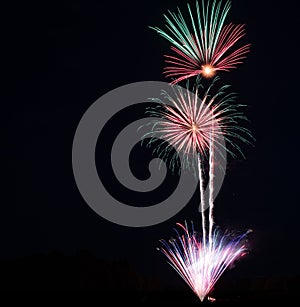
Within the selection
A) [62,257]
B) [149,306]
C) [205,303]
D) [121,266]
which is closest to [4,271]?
[62,257]

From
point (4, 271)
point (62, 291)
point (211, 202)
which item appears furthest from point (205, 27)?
point (62, 291)

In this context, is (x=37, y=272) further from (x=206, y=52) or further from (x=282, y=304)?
(x=206, y=52)

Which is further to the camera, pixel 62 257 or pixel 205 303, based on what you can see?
pixel 62 257

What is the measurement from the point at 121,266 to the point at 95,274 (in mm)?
4783

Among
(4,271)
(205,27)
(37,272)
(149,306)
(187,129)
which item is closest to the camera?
(205,27)

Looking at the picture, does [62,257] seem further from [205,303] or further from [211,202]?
[211,202]

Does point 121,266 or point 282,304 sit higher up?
point 121,266

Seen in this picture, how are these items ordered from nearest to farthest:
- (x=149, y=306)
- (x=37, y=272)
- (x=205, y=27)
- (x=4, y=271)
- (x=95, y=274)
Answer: (x=205, y=27) < (x=149, y=306) < (x=4, y=271) < (x=37, y=272) < (x=95, y=274)

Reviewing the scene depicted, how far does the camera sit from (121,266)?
68562 millimetres

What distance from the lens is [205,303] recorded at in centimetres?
3023

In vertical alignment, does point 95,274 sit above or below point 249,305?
above

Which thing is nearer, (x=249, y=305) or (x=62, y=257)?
(x=249, y=305)

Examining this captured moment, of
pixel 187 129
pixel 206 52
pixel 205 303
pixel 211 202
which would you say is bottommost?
pixel 205 303

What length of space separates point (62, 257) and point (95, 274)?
15.6 feet
